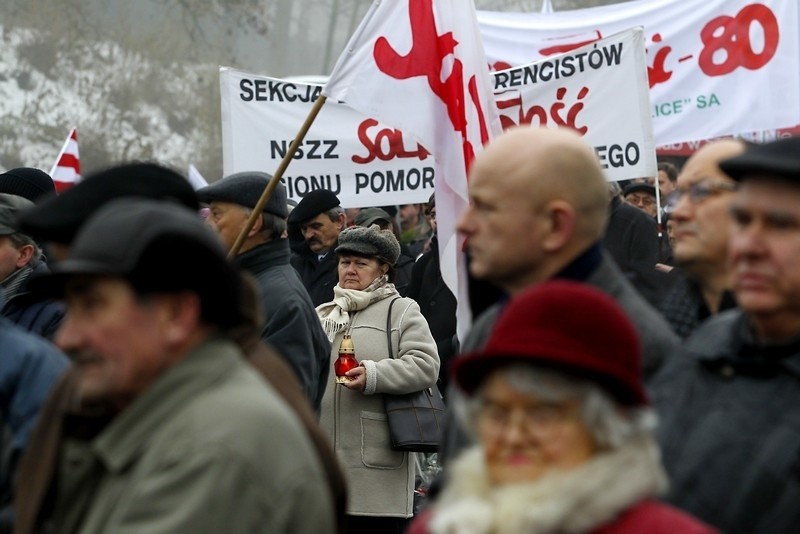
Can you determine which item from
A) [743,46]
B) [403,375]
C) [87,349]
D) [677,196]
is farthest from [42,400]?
[743,46]

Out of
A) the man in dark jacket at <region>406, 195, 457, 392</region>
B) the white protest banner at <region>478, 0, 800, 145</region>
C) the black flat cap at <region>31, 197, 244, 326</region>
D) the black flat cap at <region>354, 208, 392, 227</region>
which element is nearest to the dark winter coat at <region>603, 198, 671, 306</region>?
the man in dark jacket at <region>406, 195, 457, 392</region>

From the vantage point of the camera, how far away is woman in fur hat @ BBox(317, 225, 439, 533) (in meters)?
7.02

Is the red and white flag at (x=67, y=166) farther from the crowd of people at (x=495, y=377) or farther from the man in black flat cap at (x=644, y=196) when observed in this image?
the crowd of people at (x=495, y=377)

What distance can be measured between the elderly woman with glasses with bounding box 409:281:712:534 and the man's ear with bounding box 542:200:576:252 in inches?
33.5

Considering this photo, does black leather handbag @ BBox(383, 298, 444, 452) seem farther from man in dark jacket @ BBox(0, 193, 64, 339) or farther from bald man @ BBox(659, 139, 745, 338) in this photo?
bald man @ BBox(659, 139, 745, 338)

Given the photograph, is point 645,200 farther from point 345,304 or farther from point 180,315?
point 180,315

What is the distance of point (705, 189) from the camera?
426 cm

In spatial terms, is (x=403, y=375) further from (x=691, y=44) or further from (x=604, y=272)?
(x=691, y=44)

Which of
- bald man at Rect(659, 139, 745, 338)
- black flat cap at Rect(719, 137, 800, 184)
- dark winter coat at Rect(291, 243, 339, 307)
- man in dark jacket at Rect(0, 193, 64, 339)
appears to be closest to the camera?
black flat cap at Rect(719, 137, 800, 184)

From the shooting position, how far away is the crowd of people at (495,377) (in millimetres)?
2678

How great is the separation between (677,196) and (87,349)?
2.14 m

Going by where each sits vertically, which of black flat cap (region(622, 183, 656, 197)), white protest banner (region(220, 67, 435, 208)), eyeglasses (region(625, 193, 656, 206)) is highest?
white protest banner (region(220, 67, 435, 208))

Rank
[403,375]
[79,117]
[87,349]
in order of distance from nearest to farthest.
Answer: [87,349] → [403,375] → [79,117]

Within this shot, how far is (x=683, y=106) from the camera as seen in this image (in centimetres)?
1066
